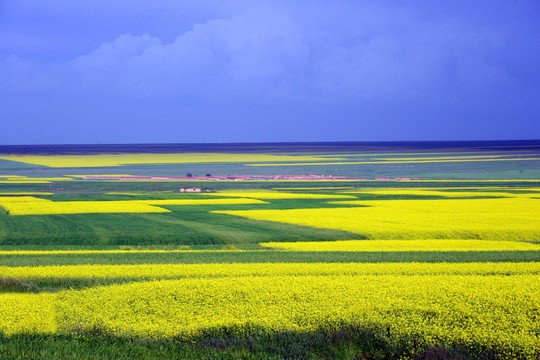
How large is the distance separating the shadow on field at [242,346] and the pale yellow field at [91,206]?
90.9ft

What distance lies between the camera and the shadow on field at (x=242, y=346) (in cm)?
934

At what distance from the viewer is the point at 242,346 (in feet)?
32.5

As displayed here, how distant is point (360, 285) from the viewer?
12.6 meters

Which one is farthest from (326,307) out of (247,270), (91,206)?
→ (91,206)

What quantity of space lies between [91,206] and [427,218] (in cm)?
2154

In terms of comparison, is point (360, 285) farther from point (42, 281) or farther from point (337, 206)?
point (337, 206)

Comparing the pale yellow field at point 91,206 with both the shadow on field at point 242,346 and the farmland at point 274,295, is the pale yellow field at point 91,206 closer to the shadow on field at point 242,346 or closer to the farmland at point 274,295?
the farmland at point 274,295

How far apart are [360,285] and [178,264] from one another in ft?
18.5

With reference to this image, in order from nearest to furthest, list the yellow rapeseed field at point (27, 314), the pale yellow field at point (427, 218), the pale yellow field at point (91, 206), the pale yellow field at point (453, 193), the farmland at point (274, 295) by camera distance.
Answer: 1. the farmland at point (274, 295)
2. the yellow rapeseed field at point (27, 314)
3. the pale yellow field at point (427, 218)
4. the pale yellow field at point (91, 206)
5. the pale yellow field at point (453, 193)

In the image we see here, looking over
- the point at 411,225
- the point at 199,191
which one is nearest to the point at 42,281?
the point at 411,225

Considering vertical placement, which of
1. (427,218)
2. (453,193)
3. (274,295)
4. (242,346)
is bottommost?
(453,193)

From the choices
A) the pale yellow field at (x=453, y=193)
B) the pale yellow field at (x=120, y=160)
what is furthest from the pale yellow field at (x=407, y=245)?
the pale yellow field at (x=120, y=160)

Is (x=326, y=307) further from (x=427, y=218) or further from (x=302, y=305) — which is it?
(x=427, y=218)

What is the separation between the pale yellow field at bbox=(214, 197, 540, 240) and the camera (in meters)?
26.1
